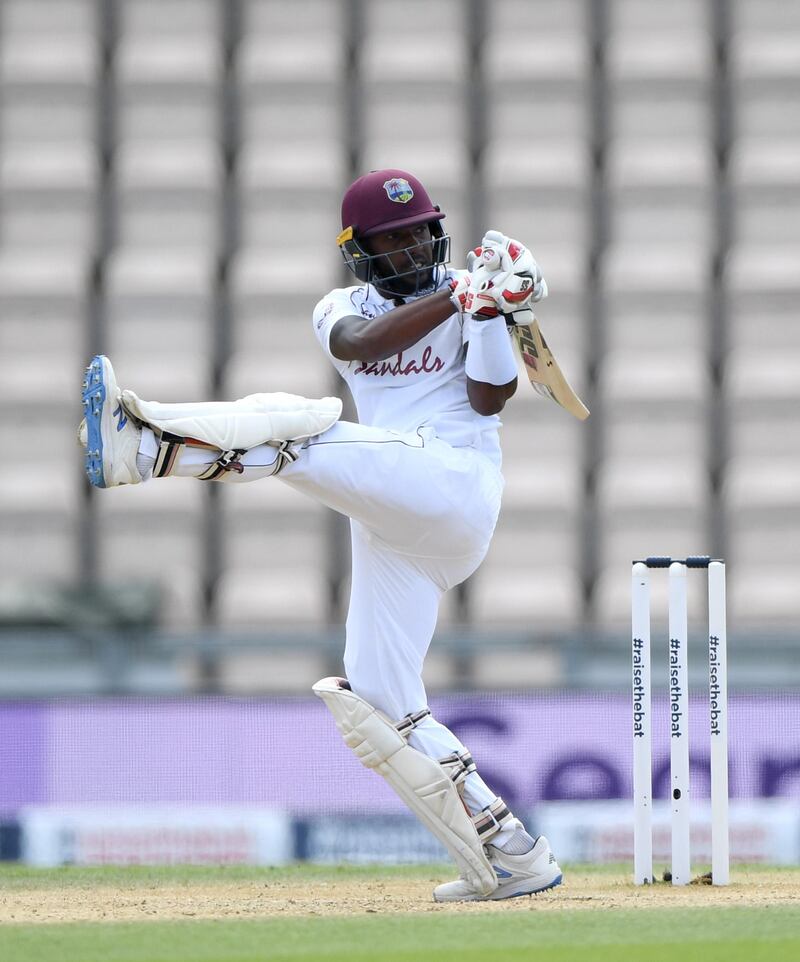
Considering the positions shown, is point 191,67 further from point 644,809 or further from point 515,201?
point 644,809

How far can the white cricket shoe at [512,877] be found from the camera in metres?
3.56

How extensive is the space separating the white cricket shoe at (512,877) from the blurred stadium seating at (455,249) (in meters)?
4.37

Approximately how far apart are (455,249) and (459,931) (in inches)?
249

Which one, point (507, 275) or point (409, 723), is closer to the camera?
point (507, 275)

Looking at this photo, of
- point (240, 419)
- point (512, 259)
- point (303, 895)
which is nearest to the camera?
point (240, 419)

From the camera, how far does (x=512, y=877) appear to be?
11.7 ft

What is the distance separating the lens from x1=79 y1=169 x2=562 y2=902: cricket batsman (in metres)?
3.30

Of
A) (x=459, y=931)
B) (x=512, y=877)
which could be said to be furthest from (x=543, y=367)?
(x=459, y=931)

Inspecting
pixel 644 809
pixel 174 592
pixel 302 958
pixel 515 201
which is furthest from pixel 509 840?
pixel 515 201

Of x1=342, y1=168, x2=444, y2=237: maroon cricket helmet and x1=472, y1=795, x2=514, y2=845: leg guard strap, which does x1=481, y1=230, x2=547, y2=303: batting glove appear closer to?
x1=342, y1=168, x2=444, y2=237: maroon cricket helmet

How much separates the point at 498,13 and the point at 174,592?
395 cm

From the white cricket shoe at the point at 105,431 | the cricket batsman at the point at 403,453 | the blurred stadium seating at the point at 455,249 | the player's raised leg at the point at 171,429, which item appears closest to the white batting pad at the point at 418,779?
the cricket batsman at the point at 403,453

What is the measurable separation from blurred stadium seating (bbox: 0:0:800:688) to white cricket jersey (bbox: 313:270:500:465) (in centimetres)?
439

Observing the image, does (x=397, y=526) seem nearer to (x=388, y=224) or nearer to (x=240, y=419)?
(x=240, y=419)
